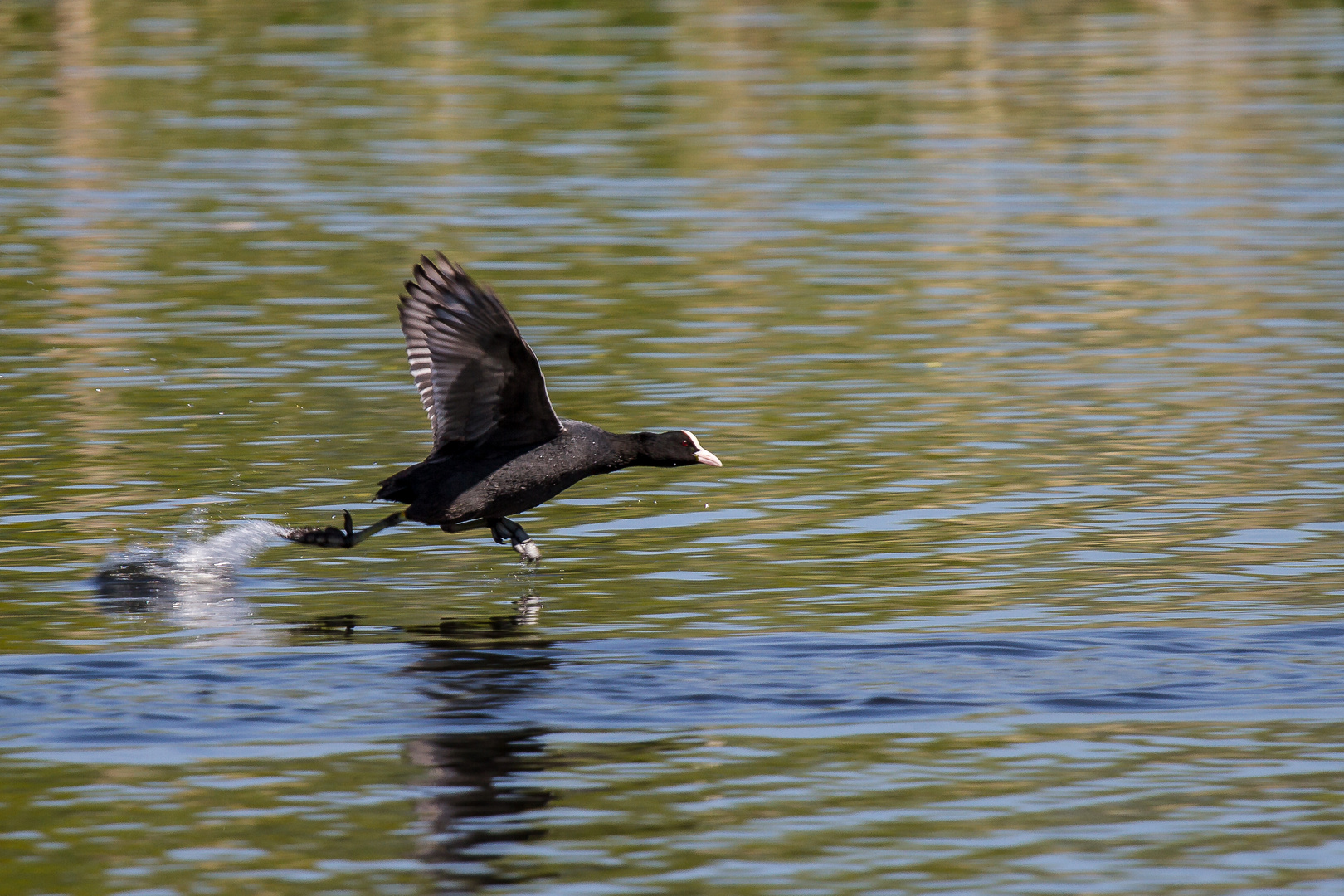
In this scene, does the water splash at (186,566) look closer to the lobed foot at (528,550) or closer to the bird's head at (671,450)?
the lobed foot at (528,550)

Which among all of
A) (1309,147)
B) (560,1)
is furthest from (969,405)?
(560,1)

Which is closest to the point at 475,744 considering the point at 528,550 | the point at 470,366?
the point at 470,366

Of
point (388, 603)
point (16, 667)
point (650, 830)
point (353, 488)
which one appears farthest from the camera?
point (353, 488)

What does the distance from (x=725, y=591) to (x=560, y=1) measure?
120 feet

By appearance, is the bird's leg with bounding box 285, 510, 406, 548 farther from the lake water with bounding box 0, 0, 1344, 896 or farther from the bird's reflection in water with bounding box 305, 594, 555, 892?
the bird's reflection in water with bounding box 305, 594, 555, 892

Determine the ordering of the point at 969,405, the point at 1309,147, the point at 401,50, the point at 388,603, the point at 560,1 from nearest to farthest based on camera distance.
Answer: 1. the point at 388,603
2. the point at 969,405
3. the point at 1309,147
4. the point at 401,50
5. the point at 560,1

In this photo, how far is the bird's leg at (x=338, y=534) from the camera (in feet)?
40.9

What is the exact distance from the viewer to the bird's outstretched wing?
11414 millimetres

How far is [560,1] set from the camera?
1861 inches

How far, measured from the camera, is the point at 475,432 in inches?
476

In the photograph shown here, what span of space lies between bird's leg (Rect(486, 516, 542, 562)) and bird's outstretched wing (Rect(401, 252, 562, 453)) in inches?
26.5

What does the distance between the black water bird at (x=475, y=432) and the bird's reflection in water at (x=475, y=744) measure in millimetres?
764

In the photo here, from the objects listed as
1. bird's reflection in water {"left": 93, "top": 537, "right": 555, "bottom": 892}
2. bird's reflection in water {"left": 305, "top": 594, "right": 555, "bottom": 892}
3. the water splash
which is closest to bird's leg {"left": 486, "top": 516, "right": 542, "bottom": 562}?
bird's reflection in water {"left": 93, "top": 537, "right": 555, "bottom": 892}

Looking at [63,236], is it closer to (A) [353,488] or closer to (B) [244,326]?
(B) [244,326]
